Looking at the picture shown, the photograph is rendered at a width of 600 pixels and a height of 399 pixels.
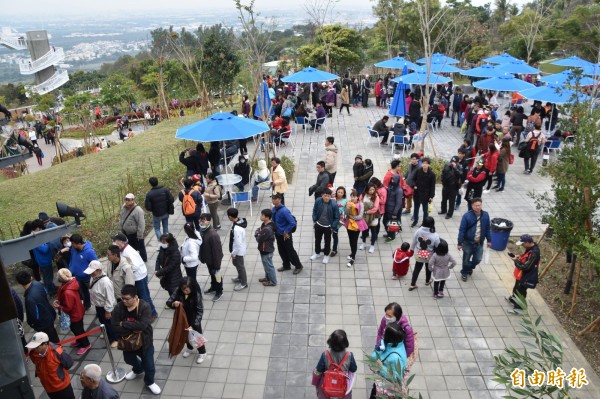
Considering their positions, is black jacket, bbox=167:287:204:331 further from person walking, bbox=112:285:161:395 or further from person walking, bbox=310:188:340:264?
person walking, bbox=310:188:340:264

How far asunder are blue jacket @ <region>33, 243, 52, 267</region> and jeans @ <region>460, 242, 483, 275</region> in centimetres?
687

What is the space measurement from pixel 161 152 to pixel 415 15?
18936mm

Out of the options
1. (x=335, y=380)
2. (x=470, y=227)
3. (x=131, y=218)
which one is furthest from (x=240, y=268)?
(x=470, y=227)

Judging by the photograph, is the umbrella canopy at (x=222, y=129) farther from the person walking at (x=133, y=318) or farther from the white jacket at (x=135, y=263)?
the person walking at (x=133, y=318)

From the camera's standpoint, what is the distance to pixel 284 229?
7.77 metres

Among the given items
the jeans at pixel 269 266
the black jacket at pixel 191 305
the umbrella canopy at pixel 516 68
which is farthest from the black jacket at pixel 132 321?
the umbrella canopy at pixel 516 68

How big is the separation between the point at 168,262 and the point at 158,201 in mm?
2383

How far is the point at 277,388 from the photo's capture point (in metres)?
5.74

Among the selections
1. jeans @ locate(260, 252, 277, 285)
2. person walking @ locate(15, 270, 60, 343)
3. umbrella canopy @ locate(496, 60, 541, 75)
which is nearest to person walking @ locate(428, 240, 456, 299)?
jeans @ locate(260, 252, 277, 285)

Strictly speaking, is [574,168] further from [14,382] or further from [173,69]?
[173,69]

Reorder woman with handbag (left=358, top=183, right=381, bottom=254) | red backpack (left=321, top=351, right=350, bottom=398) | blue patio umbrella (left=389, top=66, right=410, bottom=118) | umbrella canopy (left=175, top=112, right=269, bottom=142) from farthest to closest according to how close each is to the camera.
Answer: blue patio umbrella (left=389, top=66, right=410, bottom=118) → umbrella canopy (left=175, top=112, right=269, bottom=142) → woman with handbag (left=358, top=183, right=381, bottom=254) → red backpack (left=321, top=351, right=350, bottom=398)

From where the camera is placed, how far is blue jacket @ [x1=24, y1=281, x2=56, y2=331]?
229 inches

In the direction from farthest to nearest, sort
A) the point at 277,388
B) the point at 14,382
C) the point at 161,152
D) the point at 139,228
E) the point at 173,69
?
1. the point at 173,69
2. the point at 161,152
3. the point at 139,228
4. the point at 277,388
5. the point at 14,382

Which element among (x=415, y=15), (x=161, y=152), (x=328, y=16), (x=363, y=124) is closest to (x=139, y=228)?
(x=161, y=152)
